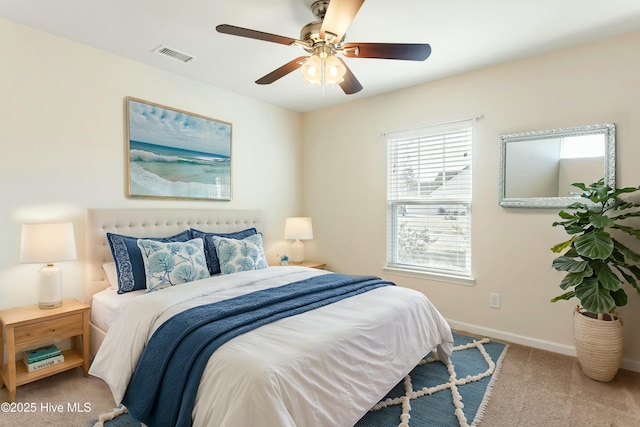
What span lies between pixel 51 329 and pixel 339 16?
2760 mm

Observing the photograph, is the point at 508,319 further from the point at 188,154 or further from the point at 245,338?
the point at 188,154

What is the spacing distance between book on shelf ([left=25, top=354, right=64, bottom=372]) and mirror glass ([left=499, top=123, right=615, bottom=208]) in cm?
382

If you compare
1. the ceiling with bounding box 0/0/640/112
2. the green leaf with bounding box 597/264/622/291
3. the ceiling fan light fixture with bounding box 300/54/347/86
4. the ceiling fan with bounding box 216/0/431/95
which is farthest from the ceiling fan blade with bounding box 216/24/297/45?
the green leaf with bounding box 597/264/622/291

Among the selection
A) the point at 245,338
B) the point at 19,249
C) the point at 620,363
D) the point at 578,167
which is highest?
the point at 578,167

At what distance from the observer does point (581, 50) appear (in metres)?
2.79

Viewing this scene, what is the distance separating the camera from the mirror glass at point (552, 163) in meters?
2.70

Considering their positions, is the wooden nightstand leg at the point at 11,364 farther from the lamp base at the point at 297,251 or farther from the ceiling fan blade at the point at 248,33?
the lamp base at the point at 297,251

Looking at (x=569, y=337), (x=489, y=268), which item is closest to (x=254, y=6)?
(x=489, y=268)

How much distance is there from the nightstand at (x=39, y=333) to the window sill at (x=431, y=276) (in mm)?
2946

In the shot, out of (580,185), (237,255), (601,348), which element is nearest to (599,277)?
(601,348)

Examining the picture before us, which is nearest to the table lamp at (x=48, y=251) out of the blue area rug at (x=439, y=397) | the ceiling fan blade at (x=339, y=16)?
the blue area rug at (x=439, y=397)

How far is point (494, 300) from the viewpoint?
326cm

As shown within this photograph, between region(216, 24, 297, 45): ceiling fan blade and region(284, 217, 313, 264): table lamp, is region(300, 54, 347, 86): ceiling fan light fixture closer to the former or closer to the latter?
region(216, 24, 297, 45): ceiling fan blade

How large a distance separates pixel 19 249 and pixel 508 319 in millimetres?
4102
